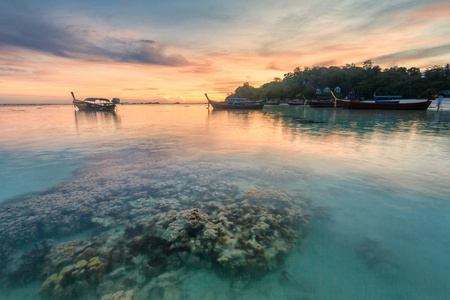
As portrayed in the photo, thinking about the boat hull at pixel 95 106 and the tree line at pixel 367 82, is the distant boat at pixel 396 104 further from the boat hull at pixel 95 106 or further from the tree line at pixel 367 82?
the boat hull at pixel 95 106

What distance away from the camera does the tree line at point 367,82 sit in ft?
253

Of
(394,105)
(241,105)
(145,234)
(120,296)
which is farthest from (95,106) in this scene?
(394,105)

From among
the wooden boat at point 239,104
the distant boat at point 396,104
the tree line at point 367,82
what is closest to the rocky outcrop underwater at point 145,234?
the distant boat at point 396,104

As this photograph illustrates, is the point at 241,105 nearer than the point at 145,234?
No

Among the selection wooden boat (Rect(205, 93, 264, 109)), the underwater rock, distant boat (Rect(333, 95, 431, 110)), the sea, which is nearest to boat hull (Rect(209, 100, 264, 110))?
wooden boat (Rect(205, 93, 264, 109))

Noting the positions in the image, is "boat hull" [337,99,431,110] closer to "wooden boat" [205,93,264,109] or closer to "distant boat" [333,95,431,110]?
"distant boat" [333,95,431,110]

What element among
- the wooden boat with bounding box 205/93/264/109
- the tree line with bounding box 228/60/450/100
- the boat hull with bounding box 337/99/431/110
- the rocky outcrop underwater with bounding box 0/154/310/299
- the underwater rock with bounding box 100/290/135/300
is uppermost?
the tree line with bounding box 228/60/450/100

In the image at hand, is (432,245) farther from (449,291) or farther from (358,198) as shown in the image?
(358,198)

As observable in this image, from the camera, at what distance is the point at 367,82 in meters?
91.6

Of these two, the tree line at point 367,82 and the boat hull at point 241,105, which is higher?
the tree line at point 367,82

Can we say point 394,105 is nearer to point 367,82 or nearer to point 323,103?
point 323,103

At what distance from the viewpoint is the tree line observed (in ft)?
253

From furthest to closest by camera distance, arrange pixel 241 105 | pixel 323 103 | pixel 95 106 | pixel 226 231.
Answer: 1. pixel 241 105
2. pixel 323 103
3. pixel 95 106
4. pixel 226 231

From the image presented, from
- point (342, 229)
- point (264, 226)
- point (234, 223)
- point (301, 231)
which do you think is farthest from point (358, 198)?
point (234, 223)
